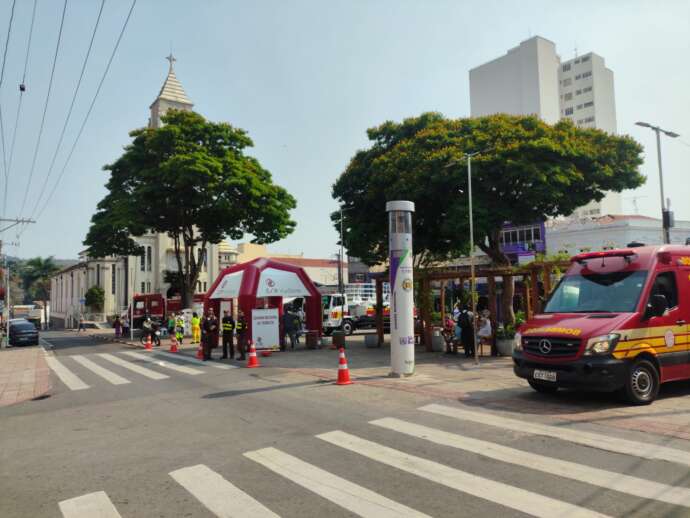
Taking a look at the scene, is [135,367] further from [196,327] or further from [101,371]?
[196,327]

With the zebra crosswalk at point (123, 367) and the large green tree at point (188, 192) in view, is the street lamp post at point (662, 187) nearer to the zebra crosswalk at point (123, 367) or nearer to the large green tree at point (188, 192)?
the zebra crosswalk at point (123, 367)

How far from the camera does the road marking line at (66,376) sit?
1401 cm

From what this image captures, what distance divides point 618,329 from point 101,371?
15.1 metres

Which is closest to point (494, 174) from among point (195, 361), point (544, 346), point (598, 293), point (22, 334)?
point (598, 293)

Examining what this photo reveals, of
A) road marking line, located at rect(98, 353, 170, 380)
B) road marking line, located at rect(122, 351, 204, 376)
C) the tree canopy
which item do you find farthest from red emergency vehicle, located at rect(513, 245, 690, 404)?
road marking line, located at rect(98, 353, 170, 380)

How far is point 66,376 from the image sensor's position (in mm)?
16344

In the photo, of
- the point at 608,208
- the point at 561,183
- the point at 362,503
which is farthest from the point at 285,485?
the point at 608,208

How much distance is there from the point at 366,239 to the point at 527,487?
17034mm

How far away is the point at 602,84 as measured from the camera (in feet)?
306

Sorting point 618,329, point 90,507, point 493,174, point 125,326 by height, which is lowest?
point 90,507

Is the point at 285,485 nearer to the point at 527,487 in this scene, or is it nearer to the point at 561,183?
the point at 527,487

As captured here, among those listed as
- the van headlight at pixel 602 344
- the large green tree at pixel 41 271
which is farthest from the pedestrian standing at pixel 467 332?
the large green tree at pixel 41 271

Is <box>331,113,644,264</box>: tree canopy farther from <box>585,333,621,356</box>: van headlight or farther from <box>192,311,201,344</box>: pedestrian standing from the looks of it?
<box>192,311,201,344</box>: pedestrian standing

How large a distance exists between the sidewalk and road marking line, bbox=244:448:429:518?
8392 mm
